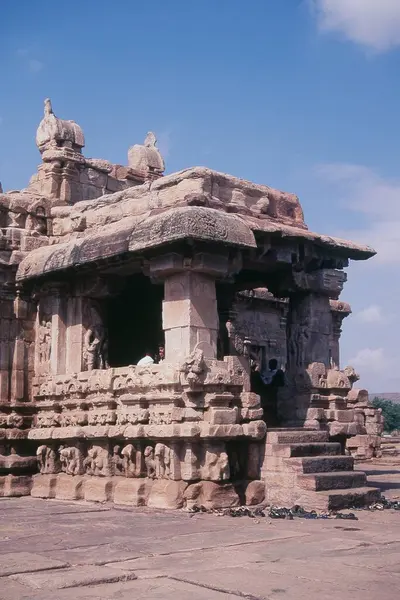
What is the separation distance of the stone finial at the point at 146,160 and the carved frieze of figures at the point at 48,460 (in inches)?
254

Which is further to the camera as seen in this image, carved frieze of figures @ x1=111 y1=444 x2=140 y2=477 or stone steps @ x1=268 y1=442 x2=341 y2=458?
carved frieze of figures @ x1=111 y1=444 x2=140 y2=477

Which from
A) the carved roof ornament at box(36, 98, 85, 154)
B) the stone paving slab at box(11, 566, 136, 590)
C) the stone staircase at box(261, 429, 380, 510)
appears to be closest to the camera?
the stone paving slab at box(11, 566, 136, 590)

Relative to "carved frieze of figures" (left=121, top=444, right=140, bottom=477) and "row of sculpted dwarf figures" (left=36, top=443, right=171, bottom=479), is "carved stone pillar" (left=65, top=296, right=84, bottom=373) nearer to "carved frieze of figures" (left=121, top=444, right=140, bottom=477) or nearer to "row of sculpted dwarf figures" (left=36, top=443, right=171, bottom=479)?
"row of sculpted dwarf figures" (left=36, top=443, right=171, bottom=479)

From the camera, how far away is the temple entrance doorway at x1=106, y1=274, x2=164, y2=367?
1462 cm

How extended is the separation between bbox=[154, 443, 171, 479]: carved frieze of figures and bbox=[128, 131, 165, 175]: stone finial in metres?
7.79

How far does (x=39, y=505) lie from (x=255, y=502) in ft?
10.7

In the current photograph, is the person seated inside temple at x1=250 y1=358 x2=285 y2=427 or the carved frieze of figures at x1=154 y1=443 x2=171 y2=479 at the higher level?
the person seated inside temple at x1=250 y1=358 x2=285 y2=427

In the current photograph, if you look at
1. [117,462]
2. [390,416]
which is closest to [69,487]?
[117,462]

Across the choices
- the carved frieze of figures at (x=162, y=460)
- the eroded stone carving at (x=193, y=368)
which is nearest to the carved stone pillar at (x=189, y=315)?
the eroded stone carving at (x=193, y=368)

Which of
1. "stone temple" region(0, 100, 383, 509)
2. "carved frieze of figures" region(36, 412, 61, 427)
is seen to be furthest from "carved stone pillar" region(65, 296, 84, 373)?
"carved frieze of figures" region(36, 412, 61, 427)

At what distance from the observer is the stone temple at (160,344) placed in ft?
34.2

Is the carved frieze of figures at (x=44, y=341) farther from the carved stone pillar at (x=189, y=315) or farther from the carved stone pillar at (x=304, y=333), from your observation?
the carved stone pillar at (x=304, y=333)

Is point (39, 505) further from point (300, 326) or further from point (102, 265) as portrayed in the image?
point (300, 326)

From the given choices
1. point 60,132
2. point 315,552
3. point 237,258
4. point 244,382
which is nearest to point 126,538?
point 315,552
